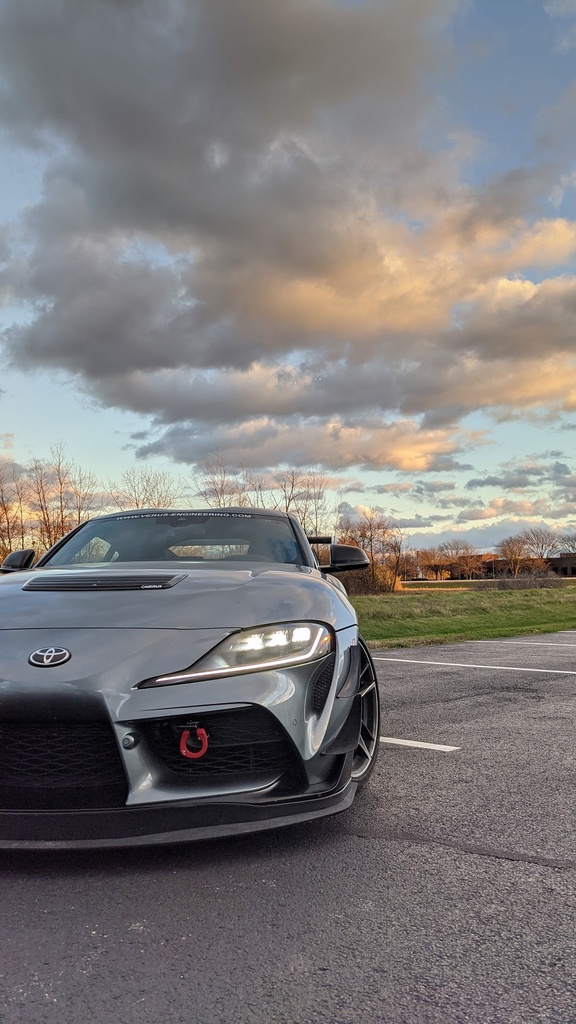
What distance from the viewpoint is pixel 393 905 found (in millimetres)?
2434

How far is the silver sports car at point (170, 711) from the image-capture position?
2.52 meters

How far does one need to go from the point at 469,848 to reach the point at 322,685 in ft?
2.81

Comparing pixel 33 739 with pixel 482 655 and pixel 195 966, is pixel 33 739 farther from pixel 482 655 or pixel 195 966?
pixel 482 655

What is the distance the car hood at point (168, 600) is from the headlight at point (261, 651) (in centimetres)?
5

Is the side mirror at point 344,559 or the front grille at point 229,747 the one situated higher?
the side mirror at point 344,559

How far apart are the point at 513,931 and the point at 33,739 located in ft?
5.29

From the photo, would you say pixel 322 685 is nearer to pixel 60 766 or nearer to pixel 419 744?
pixel 60 766

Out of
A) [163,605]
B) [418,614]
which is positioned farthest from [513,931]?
[418,614]

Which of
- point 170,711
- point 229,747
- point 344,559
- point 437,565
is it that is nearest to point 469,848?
point 229,747

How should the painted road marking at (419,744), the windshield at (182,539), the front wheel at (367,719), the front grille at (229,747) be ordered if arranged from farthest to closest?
1. the painted road marking at (419,744)
2. the windshield at (182,539)
3. the front wheel at (367,719)
4. the front grille at (229,747)

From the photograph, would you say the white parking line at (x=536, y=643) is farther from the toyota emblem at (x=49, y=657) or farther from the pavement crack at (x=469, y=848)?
the toyota emblem at (x=49, y=657)

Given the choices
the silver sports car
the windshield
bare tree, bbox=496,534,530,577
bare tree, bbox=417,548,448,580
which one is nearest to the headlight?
the silver sports car

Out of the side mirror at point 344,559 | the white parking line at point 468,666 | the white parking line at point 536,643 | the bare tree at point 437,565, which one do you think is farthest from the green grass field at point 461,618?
the bare tree at point 437,565

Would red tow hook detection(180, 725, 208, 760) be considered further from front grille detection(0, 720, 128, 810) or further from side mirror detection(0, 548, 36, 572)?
side mirror detection(0, 548, 36, 572)
